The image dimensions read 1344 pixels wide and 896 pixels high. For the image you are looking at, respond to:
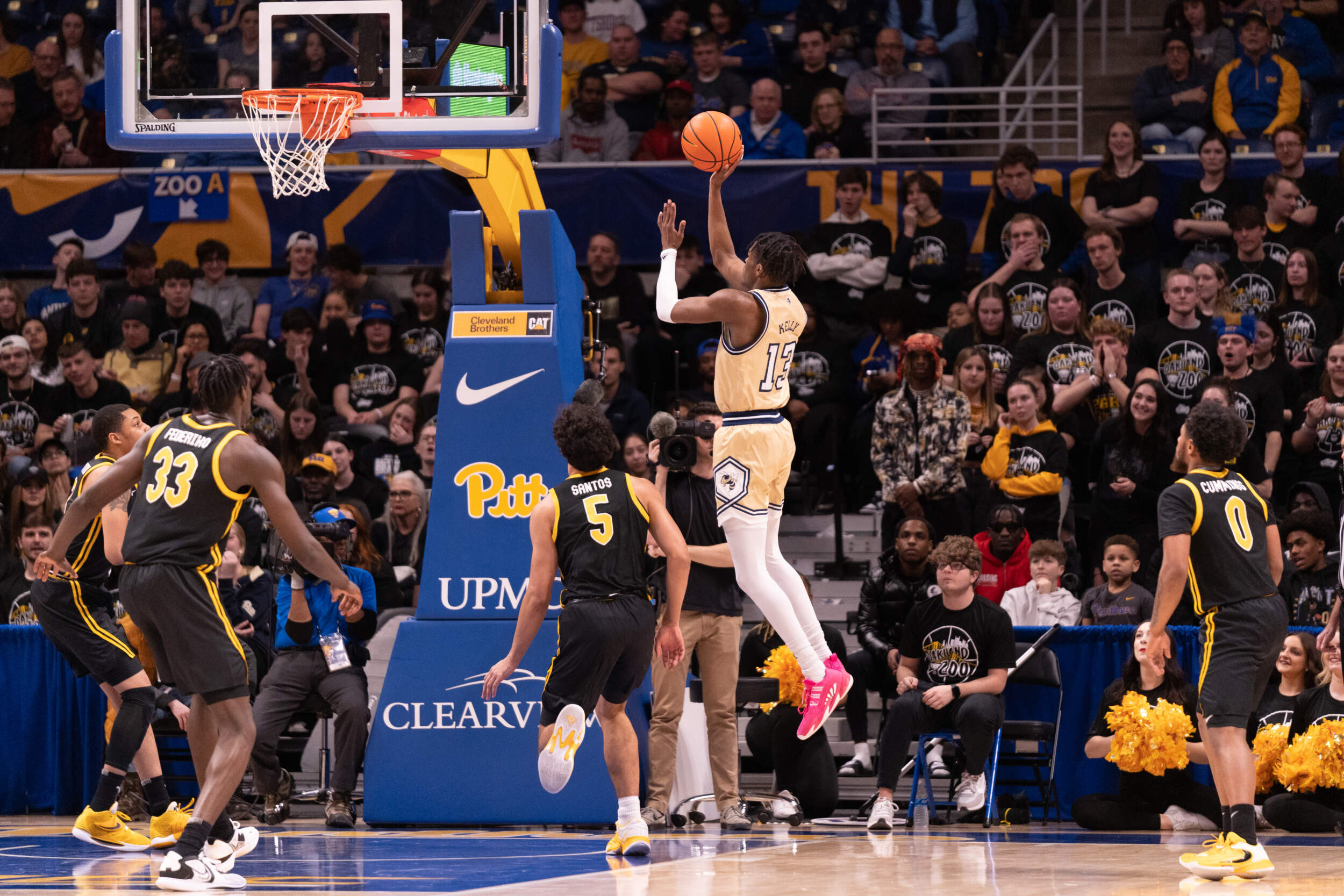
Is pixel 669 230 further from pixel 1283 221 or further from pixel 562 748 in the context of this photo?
pixel 1283 221

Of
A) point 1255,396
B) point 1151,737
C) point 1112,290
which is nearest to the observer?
point 1151,737

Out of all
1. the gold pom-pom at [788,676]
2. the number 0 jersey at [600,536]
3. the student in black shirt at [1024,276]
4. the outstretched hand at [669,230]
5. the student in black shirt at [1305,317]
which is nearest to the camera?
the outstretched hand at [669,230]

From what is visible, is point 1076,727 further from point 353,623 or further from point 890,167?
point 890,167

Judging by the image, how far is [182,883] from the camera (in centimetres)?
701

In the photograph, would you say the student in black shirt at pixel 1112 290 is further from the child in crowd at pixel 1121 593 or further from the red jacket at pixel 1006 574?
the child in crowd at pixel 1121 593

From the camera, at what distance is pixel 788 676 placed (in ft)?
34.7

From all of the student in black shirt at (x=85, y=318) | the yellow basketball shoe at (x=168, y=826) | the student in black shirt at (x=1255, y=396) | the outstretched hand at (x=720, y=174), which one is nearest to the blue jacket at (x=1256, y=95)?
the student in black shirt at (x=1255, y=396)

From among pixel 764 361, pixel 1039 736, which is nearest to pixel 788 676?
pixel 1039 736

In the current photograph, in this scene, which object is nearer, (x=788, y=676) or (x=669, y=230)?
(x=669, y=230)

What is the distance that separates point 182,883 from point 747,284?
4016 mm

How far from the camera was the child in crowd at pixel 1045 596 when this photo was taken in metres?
11.5

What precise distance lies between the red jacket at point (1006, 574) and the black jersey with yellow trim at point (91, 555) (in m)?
6.21

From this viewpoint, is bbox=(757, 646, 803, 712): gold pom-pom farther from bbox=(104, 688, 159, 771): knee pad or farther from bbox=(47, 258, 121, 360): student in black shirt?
bbox=(47, 258, 121, 360): student in black shirt

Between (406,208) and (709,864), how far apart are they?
33.2ft
